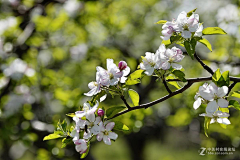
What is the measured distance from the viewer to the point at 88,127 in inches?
37.7

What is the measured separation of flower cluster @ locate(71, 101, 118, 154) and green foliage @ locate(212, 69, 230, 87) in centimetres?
38

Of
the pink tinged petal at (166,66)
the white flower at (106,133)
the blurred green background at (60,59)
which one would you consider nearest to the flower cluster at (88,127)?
the white flower at (106,133)

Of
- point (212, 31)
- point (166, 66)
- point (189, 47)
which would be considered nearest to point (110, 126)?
point (166, 66)

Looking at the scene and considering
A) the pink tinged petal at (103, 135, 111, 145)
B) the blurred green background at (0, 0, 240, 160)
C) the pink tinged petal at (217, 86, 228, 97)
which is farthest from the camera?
the blurred green background at (0, 0, 240, 160)

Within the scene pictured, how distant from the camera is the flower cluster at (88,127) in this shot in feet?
3.06

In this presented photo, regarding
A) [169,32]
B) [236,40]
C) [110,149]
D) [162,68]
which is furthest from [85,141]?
[110,149]

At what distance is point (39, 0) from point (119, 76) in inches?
114

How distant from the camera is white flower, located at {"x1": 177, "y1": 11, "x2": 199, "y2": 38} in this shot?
94 cm

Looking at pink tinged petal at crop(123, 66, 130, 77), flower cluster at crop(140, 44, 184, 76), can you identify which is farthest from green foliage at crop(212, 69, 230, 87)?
pink tinged petal at crop(123, 66, 130, 77)

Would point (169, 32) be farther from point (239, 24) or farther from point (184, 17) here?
point (239, 24)

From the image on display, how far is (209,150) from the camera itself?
301 centimetres

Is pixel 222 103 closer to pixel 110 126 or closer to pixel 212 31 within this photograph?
pixel 212 31

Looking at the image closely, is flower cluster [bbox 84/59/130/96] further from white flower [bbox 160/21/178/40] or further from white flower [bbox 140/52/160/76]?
white flower [bbox 160/21/178/40]

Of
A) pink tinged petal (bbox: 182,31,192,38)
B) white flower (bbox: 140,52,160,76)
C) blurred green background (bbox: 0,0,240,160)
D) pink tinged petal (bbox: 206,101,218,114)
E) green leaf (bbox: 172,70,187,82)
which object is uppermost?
pink tinged petal (bbox: 182,31,192,38)
